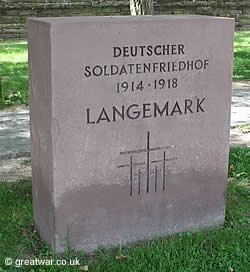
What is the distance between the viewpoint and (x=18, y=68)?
9.52 m

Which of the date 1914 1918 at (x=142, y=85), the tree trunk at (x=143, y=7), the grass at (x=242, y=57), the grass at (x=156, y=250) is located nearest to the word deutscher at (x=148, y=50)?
the date 1914 1918 at (x=142, y=85)

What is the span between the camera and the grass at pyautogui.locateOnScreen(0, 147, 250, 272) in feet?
10.2

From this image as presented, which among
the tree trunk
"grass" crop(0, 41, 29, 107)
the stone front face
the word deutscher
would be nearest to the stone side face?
"grass" crop(0, 41, 29, 107)

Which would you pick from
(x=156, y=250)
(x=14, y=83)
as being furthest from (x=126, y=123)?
(x=14, y=83)

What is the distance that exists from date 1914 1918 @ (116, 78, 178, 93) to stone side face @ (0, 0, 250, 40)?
429 inches

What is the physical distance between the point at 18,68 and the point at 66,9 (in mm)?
4744

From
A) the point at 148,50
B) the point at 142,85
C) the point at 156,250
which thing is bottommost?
the point at 156,250

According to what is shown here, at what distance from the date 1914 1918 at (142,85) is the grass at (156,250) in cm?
105

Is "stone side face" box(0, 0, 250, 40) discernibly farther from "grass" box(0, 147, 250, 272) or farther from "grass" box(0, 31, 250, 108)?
"grass" box(0, 147, 250, 272)

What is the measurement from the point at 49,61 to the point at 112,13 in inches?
453

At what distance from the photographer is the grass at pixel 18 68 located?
7609 millimetres

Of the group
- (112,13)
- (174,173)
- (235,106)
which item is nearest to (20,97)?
(235,106)

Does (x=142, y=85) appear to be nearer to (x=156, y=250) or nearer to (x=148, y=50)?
(x=148, y=50)

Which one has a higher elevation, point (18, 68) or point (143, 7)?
point (143, 7)
